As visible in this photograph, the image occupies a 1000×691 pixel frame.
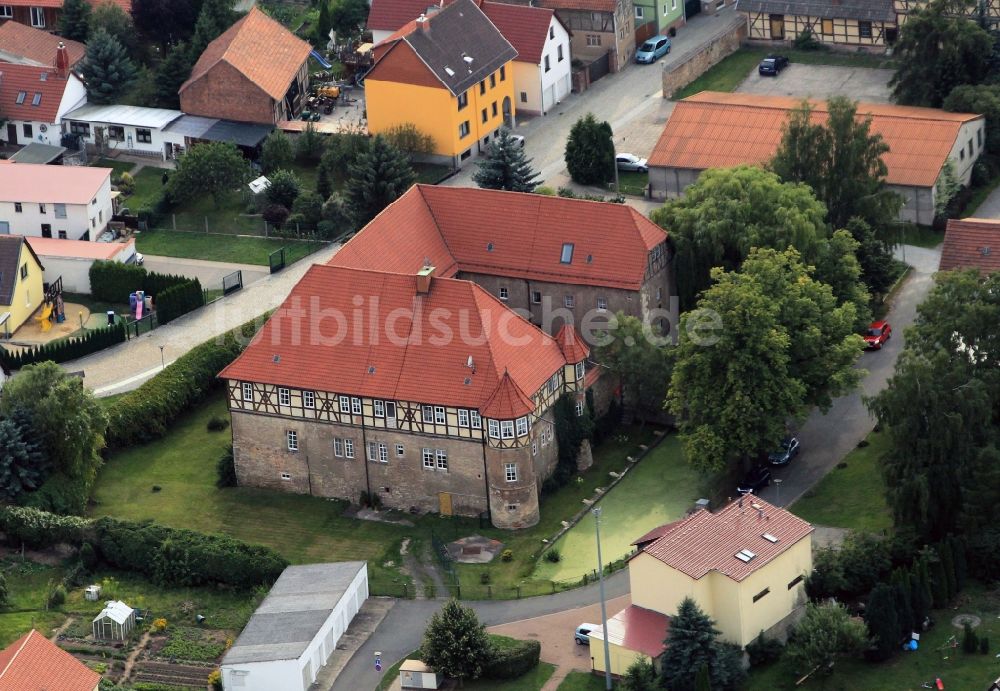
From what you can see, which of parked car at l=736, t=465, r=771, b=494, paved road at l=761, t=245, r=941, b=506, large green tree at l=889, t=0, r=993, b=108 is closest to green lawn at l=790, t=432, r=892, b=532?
paved road at l=761, t=245, r=941, b=506

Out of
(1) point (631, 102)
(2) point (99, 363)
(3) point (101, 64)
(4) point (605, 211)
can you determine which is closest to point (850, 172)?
(4) point (605, 211)

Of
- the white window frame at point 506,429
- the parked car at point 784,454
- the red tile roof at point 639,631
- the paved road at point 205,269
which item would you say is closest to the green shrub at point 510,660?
the red tile roof at point 639,631

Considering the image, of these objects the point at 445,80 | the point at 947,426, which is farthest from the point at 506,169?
the point at 947,426

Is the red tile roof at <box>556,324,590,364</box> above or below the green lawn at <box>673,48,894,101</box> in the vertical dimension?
above

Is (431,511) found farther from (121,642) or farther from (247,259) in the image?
(247,259)

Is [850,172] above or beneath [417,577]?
above

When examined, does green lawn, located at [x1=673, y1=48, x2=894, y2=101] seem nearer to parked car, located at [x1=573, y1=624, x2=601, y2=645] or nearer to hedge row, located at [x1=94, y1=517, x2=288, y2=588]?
hedge row, located at [x1=94, y1=517, x2=288, y2=588]
